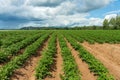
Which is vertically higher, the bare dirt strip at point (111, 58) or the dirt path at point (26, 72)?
the dirt path at point (26, 72)

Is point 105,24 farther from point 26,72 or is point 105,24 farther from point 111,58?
point 26,72

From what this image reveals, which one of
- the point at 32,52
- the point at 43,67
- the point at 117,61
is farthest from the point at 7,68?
the point at 117,61

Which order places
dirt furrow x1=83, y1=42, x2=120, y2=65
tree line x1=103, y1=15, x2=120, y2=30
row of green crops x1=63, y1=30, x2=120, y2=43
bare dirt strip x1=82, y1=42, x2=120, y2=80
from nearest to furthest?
bare dirt strip x1=82, y1=42, x2=120, y2=80
dirt furrow x1=83, y1=42, x2=120, y2=65
row of green crops x1=63, y1=30, x2=120, y2=43
tree line x1=103, y1=15, x2=120, y2=30

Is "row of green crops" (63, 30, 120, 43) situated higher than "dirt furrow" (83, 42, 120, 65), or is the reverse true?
"dirt furrow" (83, 42, 120, 65)

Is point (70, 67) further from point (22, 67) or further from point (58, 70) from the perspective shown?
point (22, 67)

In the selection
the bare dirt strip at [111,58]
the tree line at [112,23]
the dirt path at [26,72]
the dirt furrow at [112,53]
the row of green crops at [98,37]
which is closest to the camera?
the dirt path at [26,72]

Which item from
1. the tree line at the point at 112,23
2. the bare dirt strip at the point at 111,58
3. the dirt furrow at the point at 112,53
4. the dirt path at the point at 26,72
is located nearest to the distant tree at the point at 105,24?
the tree line at the point at 112,23

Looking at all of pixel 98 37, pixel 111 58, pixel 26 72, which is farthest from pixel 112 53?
pixel 98 37

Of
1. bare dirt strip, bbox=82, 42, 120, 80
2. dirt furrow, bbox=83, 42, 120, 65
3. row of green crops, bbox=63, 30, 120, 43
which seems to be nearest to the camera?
bare dirt strip, bbox=82, 42, 120, 80

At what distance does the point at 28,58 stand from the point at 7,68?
13.0 feet

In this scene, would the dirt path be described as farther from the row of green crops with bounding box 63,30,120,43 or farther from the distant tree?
the distant tree

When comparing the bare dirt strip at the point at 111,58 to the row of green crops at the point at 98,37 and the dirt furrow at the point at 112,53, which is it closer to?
the dirt furrow at the point at 112,53

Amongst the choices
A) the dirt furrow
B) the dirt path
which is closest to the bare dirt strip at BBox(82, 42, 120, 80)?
the dirt furrow

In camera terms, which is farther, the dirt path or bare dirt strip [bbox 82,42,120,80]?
bare dirt strip [bbox 82,42,120,80]
